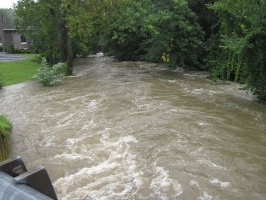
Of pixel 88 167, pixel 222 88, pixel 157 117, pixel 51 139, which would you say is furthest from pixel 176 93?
pixel 88 167

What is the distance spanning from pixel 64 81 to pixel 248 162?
487 inches

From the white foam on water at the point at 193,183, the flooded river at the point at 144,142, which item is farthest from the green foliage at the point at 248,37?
the white foam on water at the point at 193,183

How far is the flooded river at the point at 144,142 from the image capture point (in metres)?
5.17

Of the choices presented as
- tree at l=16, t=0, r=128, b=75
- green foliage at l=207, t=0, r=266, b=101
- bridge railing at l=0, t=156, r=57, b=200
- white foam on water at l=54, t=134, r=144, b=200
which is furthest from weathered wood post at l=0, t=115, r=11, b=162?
tree at l=16, t=0, r=128, b=75

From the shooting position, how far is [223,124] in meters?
8.40

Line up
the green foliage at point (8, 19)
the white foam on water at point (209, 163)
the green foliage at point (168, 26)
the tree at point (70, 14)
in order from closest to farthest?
the white foam on water at point (209, 163)
the tree at point (70, 14)
the green foliage at point (168, 26)
the green foliage at point (8, 19)

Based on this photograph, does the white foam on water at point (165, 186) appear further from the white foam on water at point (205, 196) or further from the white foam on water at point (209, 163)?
the white foam on water at point (209, 163)

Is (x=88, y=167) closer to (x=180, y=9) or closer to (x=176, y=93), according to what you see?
(x=176, y=93)

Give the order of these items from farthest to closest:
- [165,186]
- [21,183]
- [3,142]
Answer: [3,142], [165,186], [21,183]

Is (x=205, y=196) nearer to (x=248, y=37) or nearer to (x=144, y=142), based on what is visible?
(x=144, y=142)

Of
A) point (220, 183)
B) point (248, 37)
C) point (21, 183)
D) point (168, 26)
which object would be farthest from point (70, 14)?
point (21, 183)

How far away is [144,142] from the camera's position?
23.3 feet

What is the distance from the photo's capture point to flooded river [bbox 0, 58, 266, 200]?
5.17 metres

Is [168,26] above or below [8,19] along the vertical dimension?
below
